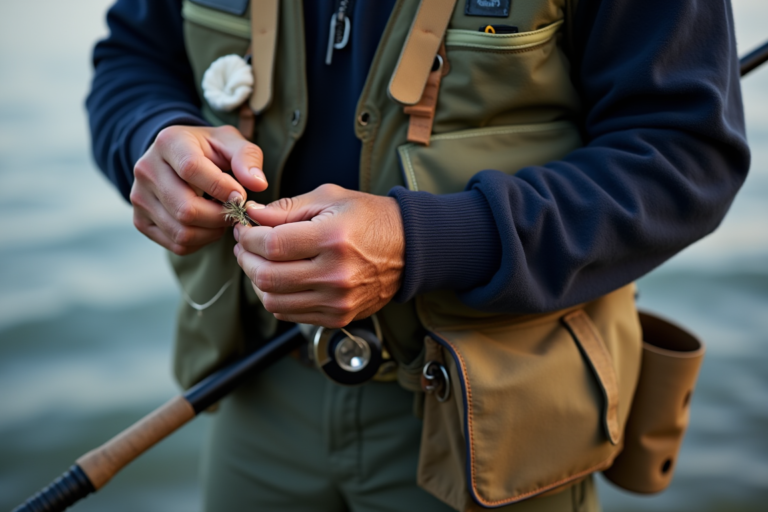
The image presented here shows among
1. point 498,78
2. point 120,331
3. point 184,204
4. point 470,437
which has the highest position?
point 498,78

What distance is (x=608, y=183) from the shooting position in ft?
3.20

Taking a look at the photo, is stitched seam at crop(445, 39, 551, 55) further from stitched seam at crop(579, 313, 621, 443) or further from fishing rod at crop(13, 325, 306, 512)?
fishing rod at crop(13, 325, 306, 512)

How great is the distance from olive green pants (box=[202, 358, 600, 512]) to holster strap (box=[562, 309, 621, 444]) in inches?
6.2

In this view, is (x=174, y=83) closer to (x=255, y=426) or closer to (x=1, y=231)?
(x=255, y=426)

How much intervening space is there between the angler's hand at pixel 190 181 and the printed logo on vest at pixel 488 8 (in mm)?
384

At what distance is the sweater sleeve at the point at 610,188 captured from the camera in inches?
36.6

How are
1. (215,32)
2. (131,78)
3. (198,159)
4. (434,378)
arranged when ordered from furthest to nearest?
(131,78)
(215,32)
(434,378)
(198,159)

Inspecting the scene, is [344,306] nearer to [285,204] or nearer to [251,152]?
[285,204]

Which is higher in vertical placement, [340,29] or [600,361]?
[340,29]

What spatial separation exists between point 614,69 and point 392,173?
0.37m

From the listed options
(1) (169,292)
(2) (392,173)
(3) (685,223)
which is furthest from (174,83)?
(1) (169,292)

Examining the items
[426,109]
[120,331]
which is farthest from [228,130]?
[120,331]

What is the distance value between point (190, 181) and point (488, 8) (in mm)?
509

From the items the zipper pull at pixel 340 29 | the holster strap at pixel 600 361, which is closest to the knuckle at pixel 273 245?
the zipper pull at pixel 340 29
